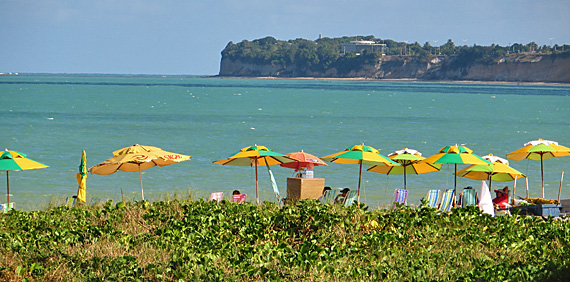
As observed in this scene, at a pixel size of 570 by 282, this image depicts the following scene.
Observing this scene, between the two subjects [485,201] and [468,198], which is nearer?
[485,201]

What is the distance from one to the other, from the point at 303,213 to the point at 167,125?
39312 mm

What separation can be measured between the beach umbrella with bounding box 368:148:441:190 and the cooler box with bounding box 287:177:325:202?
2178 millimetres

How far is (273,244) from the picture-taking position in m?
8.75

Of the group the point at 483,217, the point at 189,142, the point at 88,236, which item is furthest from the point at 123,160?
the point at 189,142

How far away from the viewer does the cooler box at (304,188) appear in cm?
1361

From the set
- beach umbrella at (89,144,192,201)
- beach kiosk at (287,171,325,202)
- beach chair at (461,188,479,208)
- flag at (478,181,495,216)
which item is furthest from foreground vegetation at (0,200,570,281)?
beach umbrella at (89,144,192,201)

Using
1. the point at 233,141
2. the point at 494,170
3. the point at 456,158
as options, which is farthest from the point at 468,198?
the point at 233,141

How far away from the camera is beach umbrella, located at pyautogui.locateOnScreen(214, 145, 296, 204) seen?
1447 centimetres

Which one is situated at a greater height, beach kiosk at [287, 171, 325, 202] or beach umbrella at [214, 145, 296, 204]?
beach umbrella at [214, 145, 296, 204]

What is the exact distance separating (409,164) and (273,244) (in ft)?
26.3

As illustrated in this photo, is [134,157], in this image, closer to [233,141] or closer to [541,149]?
[541,149]

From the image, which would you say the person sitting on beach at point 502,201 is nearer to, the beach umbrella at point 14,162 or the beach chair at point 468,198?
the beach chair at point 468,198

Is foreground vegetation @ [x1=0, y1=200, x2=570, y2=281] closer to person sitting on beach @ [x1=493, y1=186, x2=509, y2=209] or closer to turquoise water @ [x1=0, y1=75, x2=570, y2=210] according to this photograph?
turquoise water @ [x1=0, y1=75, x2=570, y2=210]

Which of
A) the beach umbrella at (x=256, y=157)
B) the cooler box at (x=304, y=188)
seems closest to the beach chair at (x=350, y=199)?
the cooler box at (x=304, y=188)
